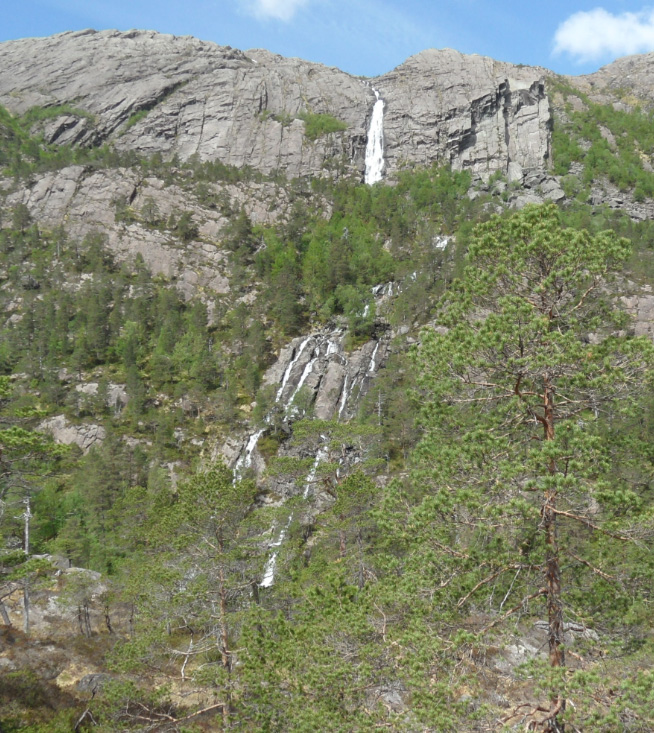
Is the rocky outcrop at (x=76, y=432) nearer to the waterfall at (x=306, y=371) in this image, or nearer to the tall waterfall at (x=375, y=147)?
the waterfall at (x=306, y=371)

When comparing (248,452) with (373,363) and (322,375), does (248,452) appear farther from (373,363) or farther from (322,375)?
(373,363)

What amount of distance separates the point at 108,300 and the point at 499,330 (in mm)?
83103

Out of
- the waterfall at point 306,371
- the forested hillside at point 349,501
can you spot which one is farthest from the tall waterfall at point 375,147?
the waterfall at point 306,371

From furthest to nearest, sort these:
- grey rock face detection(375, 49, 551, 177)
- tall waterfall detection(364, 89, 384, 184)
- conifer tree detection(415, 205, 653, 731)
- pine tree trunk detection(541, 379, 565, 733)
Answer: tall waterfall detection(364, 89, 384, 184) → grey rock face detection(375, 49, 551, 177) → conifer tree detection(415, 205, 653, 731) → pine tree trunk detection(541, 379, 565, 733)

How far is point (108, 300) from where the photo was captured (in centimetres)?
8294

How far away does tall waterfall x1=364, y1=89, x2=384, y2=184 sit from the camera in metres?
122

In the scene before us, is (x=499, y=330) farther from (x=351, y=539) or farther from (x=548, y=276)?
(x=351, y=539)

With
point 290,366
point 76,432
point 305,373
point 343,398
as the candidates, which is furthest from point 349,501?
point 76,432

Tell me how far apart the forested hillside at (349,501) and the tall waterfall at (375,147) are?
49318 mm

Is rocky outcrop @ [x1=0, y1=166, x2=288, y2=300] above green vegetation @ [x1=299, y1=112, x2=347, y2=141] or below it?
below

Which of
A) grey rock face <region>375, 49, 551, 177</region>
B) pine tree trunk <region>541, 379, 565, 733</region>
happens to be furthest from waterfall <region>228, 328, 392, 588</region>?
grey rock face <region>375, 49, 551, 177</region>

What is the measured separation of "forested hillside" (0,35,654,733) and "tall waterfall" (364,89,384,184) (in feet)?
162

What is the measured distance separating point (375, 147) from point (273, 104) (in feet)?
99.2

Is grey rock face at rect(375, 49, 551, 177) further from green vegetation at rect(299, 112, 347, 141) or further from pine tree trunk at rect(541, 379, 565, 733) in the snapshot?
pine tree trunk at rect(541, 379, 565, 733)
